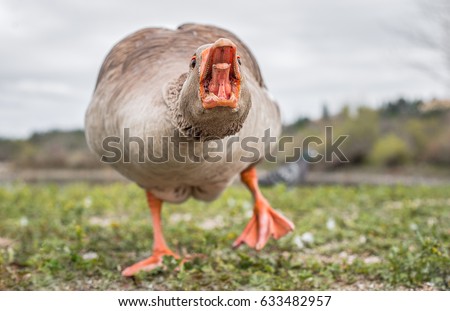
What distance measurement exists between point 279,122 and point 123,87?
5.90 ft

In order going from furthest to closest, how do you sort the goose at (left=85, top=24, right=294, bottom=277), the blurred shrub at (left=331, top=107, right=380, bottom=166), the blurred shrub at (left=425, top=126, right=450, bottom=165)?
the blurred shrub at (left=331, top=107, right=380, bottom=166), the blurred shrub at (left=425, top=126, right=450, bottom=165), the goose at (left=85, top=24, right=294, bottom=277)

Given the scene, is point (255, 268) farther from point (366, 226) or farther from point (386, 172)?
point (386, 172)

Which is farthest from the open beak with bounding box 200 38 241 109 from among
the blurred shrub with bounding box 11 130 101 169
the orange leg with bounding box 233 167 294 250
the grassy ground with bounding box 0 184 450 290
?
the blurred shrub with bounding box 11 130 101 169

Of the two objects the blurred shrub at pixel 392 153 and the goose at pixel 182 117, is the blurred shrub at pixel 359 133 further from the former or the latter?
the goose at pixel 182 117

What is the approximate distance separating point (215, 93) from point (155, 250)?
2.69 m

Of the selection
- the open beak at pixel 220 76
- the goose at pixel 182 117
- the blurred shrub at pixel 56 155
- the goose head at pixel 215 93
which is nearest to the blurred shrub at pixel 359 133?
the blurred shrub at pixel 56 155

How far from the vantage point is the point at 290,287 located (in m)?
3.90

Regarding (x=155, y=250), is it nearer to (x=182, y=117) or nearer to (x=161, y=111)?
(x=161, y=111)

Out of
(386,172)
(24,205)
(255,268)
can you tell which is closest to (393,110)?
(386,172)

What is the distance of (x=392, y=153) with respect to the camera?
3003cm

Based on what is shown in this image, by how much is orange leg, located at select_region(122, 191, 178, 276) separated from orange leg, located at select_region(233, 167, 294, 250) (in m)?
0.68

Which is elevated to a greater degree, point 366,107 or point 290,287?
point 290,287

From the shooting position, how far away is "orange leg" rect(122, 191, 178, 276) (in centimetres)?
445

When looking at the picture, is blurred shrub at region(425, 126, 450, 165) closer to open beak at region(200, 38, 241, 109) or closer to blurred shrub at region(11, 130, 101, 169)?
blurred shrub at region(11, 130, 101, 169)
